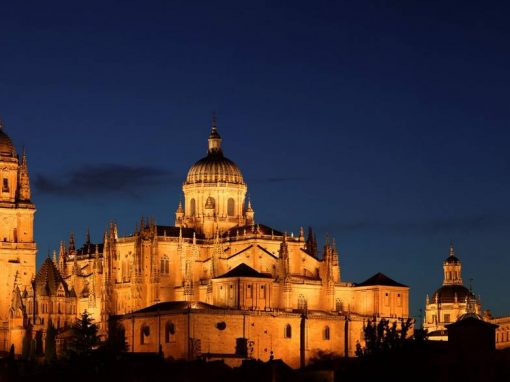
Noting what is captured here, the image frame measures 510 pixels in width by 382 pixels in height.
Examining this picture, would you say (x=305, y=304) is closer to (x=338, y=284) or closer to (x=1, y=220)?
(x=338, y=284)

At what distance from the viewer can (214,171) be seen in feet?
494

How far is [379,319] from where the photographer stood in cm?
14425

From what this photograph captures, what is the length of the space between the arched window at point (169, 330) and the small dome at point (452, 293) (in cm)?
3841

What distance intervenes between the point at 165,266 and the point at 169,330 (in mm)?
10512

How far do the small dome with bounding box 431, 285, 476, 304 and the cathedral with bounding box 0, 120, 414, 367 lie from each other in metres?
16.4

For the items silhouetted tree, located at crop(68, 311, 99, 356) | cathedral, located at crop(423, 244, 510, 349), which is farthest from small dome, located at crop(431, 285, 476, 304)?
silhouetted tree, located at crop(68, 311, 99, 356)

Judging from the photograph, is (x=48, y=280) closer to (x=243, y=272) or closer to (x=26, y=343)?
(x=26, y=343)

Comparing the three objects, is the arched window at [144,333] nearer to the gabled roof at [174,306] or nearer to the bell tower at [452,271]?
the gabled roof at [174,306]

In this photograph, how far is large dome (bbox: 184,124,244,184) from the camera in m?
150

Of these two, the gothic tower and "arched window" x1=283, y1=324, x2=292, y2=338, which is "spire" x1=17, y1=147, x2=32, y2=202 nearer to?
the gothic tower

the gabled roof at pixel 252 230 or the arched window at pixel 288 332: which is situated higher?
the gabled roof at pixel 252 230

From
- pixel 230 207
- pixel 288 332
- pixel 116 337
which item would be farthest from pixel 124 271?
pixel 288 332

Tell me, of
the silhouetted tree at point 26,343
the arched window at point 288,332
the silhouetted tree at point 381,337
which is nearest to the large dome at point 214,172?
the arched window at point 288,332

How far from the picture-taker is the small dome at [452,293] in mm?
163875
